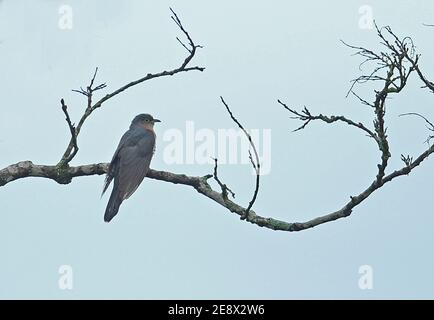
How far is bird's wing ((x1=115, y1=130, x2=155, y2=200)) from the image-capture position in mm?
7977

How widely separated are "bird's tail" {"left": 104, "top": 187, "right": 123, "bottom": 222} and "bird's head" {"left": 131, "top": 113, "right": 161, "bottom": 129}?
5.37 ft

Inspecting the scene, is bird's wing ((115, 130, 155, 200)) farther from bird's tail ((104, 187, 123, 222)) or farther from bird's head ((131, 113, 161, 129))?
bird's head ((131, 113, 161, 129))

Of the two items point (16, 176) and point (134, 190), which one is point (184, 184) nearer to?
point (134, 190)

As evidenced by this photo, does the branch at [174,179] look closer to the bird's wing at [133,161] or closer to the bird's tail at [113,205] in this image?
the bird's wing at [133,161]

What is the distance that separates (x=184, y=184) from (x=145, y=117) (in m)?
2.19

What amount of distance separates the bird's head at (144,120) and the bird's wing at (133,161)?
0.37 metres

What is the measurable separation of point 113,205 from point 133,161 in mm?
719

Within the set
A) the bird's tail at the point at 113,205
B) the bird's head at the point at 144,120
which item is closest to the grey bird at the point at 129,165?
the bird's tail at the point at 113,205

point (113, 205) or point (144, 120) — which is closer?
point (113, 205)

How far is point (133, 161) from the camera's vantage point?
824 centimetres

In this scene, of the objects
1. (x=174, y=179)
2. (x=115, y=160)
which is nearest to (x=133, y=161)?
(x=115, y=160)

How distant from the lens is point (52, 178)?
7480mm

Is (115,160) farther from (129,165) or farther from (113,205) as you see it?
(113,205)
